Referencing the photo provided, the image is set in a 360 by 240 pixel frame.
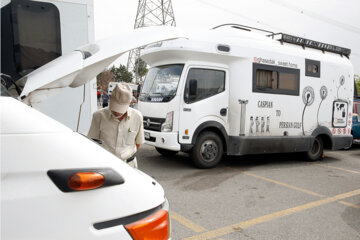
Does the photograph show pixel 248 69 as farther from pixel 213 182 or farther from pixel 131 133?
pixel 131 133

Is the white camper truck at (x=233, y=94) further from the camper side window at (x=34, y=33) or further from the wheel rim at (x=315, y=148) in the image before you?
the camper side window at (x=34, y=33)

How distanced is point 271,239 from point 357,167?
5.46 meters

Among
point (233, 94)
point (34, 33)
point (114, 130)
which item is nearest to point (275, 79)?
point (233, 94)

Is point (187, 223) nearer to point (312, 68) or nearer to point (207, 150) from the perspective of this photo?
point (207, 150)

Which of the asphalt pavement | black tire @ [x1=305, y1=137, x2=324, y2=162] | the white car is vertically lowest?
the asphalt pavement

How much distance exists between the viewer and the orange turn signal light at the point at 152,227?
1.26 metres

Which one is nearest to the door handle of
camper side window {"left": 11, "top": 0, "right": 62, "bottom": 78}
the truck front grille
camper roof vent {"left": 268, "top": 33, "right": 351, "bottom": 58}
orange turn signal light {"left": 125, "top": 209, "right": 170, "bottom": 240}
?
the truck front grille

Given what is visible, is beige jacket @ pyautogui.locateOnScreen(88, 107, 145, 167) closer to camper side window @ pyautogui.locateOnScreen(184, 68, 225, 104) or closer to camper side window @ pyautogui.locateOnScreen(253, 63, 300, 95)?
camper side window @ pyautogui.locateOnScreen(184, 68, 225, 104)

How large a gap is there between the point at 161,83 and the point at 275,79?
279 centimetres

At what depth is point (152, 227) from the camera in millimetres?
1333

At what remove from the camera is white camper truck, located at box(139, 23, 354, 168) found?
6.30 m

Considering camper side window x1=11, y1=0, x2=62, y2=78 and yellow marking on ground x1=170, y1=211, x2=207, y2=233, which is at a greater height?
camper side window x1=11, y1=0, x2=62, y2=78

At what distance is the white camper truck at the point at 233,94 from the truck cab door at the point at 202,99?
21 millimetres

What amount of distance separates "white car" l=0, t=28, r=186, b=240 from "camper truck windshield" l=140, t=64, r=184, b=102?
509 cm
